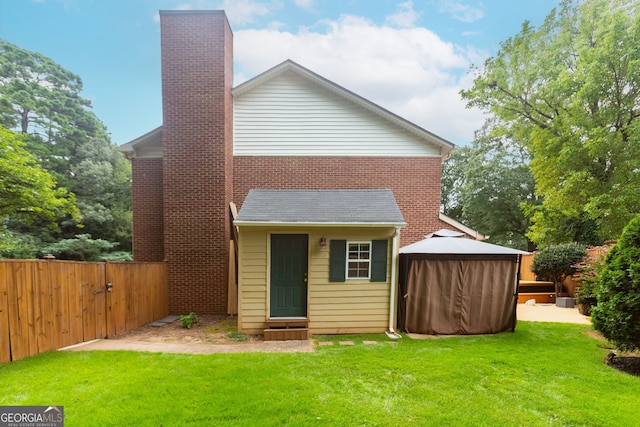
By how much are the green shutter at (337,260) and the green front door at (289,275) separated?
62cm

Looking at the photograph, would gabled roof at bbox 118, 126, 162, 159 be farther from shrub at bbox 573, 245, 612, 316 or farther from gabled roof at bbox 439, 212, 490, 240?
shrub at bbox 573, 245, 612, 316

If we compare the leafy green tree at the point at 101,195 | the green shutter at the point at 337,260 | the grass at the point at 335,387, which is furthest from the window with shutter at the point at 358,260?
the leafy green tree at the point at 101,195

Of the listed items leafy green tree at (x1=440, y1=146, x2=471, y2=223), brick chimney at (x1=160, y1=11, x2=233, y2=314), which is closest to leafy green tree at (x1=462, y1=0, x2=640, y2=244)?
brick chimney at (x1=160, y1=11, x2=233, y2=314)

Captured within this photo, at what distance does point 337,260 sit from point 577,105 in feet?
40.4

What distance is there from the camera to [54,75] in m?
22.4

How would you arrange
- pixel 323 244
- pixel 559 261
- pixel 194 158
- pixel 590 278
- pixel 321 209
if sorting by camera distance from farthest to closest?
pixel 559 261
pixel 194 158
pixel 590 278
pixel 321 209
pixel 323 244

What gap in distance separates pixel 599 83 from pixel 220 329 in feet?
50.6

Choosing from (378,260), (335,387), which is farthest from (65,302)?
(378,260)

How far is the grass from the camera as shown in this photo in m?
3.03

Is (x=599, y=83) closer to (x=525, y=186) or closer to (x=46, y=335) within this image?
(x=525, y=186)

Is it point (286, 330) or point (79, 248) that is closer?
point (286, 330)

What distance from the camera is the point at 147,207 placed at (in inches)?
357

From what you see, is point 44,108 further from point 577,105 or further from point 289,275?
point 577,105

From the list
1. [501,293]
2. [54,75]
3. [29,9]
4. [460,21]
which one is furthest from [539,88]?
[54,75]
